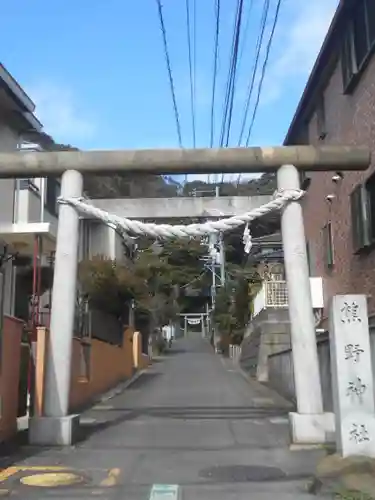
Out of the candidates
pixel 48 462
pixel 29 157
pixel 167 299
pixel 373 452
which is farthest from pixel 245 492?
pixel 167 299

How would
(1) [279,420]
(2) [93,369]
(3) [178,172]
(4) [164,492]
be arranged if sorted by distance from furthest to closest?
(2) [93,369], (1) [279,420], (3) [178,172], (4) [164,492]

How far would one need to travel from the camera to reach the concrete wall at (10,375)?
8.72 metres

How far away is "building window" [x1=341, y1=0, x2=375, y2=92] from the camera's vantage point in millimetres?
11867

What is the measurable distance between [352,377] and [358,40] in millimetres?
8383

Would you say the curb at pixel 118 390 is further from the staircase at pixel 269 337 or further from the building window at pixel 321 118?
the building window at pixel 321 118

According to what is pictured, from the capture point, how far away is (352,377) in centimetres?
702

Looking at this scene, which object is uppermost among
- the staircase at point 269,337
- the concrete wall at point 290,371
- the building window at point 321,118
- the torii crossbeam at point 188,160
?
the building window at point 321,118

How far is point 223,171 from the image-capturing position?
9.74 meters

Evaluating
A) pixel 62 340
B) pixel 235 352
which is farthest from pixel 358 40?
pixel 235 352

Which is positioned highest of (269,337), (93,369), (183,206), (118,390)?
(183,206)

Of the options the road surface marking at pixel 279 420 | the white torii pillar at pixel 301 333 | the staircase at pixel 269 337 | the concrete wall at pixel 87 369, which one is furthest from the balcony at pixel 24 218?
the staircase at pixel 269 337

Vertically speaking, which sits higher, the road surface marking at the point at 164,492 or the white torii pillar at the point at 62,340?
the white torii pillar at the point at 62,340

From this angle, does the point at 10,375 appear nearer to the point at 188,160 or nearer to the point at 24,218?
the point at 188,160

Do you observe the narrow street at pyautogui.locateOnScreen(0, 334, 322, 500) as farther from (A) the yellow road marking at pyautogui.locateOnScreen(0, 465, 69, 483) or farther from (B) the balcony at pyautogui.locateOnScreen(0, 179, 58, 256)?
(B) the balcony at pyautogui.locateOnScreen(0, 179, 58, 256)
